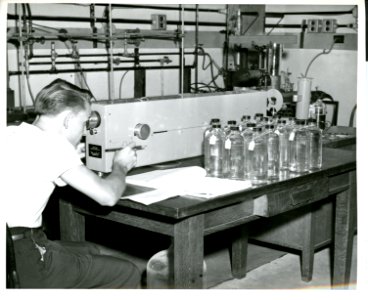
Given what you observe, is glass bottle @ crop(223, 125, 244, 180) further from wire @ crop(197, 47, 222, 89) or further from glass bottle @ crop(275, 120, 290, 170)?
wire @ crop(197, 47, 222, 89)

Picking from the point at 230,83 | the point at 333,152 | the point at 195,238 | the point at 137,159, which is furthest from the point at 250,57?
the point at 195,238

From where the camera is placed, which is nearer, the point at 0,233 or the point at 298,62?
the point at 0,233

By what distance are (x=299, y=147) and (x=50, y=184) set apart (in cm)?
108

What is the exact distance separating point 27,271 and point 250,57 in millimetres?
4061

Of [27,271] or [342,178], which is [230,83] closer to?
[342,178]

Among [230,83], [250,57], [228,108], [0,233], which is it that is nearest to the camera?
[0,233]

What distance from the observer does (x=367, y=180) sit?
1855 mm

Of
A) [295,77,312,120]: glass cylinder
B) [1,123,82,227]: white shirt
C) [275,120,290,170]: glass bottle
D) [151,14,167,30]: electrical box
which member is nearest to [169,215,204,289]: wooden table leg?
[1,123,82,227]: white shirt

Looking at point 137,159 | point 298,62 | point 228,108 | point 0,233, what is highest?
point 298,62

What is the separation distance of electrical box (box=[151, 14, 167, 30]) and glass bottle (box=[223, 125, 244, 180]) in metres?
3.16

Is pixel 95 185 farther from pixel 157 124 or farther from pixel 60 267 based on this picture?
pixel 157 124

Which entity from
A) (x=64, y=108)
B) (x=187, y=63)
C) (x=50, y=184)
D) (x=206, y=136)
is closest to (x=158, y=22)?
(x=187, y=63)

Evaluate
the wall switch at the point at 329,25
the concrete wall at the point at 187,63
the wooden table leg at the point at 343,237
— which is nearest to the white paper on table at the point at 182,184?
the wooden table leg at the point at 343,237

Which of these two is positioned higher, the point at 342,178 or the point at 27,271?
the point at 342,178
